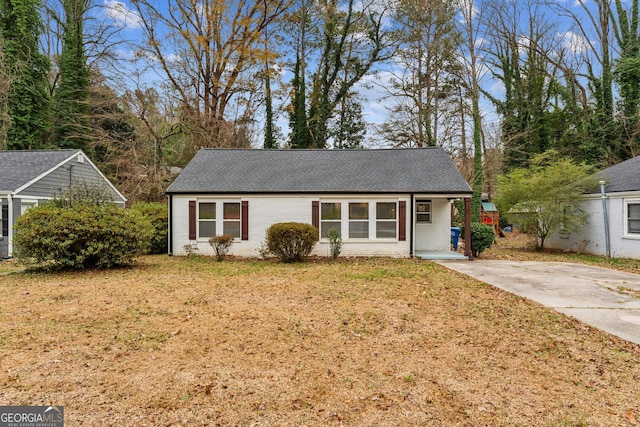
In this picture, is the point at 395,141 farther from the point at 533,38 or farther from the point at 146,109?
A: the point at 146,109

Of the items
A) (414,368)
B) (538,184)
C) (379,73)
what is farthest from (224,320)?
(379,73)

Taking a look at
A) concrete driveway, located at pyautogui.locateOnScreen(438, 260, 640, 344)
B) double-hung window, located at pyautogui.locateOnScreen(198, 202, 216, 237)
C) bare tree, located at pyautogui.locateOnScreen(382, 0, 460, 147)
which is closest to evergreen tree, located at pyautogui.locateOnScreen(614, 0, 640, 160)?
bare tree, located at pyautogui.locateOnScreen(382, 0, 460, 147)

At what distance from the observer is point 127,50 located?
21.7 metres

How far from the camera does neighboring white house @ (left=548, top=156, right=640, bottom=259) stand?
12695mm

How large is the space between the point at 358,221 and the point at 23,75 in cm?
2360

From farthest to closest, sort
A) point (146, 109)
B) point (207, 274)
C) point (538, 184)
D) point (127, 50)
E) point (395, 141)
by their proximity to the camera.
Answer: point (395, 141)
point (127, 50)
point (146, 109)
point (538, 184)
point (207, 274)

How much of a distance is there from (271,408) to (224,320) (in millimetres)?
2592

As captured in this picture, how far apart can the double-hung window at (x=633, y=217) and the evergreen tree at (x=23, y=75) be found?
3185 cm

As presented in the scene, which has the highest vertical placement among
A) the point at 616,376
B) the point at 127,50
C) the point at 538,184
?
the point at 127,50

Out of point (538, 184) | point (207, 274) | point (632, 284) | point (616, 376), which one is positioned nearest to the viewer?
point (616, 376)

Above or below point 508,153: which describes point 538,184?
below

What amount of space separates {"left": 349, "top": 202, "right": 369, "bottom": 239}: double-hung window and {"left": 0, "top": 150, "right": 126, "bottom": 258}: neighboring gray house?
8519mm

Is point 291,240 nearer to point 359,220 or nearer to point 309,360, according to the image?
point 359,220

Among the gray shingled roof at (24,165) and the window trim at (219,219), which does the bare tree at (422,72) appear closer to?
the window trim at (219,219)
